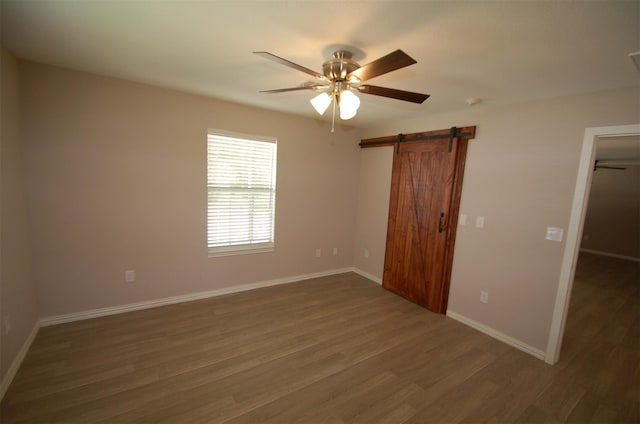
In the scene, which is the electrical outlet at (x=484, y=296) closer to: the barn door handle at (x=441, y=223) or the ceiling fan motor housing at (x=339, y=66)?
the barn door handle at (x=441, y=223)

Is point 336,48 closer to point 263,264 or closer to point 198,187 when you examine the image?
point 198,187

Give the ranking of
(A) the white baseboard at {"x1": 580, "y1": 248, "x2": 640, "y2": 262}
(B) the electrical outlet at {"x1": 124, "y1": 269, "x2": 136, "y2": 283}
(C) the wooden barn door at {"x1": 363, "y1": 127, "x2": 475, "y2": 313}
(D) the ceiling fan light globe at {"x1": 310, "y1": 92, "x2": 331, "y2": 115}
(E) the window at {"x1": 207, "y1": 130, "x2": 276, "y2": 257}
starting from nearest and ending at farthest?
(D) the ceiling fan light globe at {"x1": 310, "y1": 92, "x2": 331, "y2": 115} < (B) the electrical outlet at {"x1": 124, "y1": 269, "x2": 136, "y2": 283} < (C) the wooden barn door at {"x1": 363, "y1": 127, "x2": 475, "y2": 313} < (E) the window at {"x1": 207, "y1": 130, "x2": 276, "y2": 257} < (A) the white baseboard at {"x1": 580, "y1": 248, "x2": 640, "y2": 262}

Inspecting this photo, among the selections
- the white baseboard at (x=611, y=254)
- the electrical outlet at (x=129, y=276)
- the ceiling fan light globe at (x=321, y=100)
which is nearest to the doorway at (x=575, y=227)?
the ceiling fan light globe at (x=321, y=100)

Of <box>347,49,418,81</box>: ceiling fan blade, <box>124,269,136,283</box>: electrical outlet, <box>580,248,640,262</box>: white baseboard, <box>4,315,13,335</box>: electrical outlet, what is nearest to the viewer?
<box>347,49,418,81</box>: ceiling fan blade

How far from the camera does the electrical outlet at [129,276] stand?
2.87 meters

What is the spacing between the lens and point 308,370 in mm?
2195

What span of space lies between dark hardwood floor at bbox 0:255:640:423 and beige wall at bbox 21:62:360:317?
403mm

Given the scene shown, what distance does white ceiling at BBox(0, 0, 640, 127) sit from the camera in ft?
4.46

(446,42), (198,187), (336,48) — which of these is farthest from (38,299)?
(446,42)

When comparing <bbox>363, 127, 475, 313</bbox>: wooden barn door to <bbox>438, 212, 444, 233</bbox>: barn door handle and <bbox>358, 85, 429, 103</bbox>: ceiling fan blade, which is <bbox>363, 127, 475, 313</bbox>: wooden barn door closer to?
<bbox>438, 212, 444, 233</bbox>: barn door handle

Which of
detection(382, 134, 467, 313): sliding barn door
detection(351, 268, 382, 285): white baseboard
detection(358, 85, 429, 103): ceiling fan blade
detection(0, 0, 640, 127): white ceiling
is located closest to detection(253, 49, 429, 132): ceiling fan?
detection(358, 85, 429, 103): ceiling fan blade

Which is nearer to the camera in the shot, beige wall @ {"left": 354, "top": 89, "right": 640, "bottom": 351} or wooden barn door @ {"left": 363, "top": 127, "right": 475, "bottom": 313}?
beige wall @ {"left": 354, "top": 89, "right": 640, "bottom": 351}

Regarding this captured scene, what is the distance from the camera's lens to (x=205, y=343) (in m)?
2.47

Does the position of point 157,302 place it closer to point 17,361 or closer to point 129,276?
point 129,276
